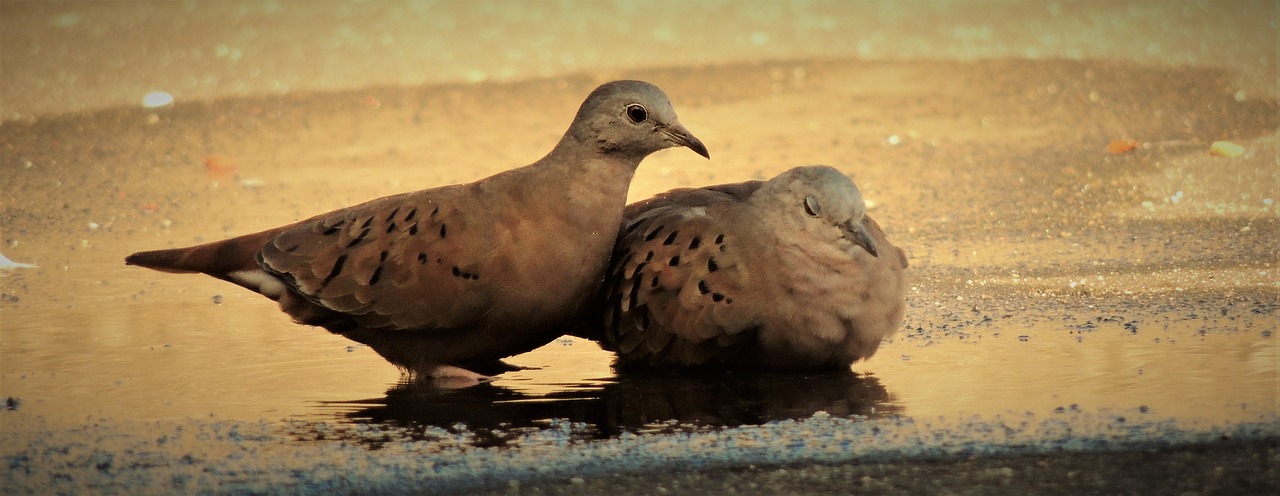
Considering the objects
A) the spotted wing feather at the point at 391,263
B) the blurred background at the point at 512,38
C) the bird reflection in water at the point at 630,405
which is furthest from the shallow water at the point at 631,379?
the blurred background at the point at 512,38

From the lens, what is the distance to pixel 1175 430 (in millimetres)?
4168

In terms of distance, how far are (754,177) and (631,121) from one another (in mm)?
3096

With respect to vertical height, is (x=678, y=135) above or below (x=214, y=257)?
above

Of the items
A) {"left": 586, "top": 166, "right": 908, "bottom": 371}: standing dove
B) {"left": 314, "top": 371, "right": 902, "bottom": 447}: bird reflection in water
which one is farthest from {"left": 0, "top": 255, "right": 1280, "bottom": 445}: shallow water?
{"left": 586, "top": 166, "right": 908, "bottom": 371}: standing dove

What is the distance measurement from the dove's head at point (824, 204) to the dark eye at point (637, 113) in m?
0.46

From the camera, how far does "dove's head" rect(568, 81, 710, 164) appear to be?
193 inches

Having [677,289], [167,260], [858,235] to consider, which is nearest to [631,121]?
[677,289]

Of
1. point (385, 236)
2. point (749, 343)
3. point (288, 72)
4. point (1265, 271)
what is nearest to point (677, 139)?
point (749, 343)

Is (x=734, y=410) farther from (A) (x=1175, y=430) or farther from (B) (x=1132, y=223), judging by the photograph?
(B) (x=1132, y=223)

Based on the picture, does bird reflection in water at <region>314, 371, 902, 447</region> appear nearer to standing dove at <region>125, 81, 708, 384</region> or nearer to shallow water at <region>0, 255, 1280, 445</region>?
shallow water at <region>0, 255, 1280, 445</region>

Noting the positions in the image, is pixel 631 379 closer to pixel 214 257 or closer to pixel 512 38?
pixel 214 257

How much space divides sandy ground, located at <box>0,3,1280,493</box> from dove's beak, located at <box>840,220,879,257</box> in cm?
41

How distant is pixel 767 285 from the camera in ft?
16.0

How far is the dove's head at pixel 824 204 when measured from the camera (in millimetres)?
4820
